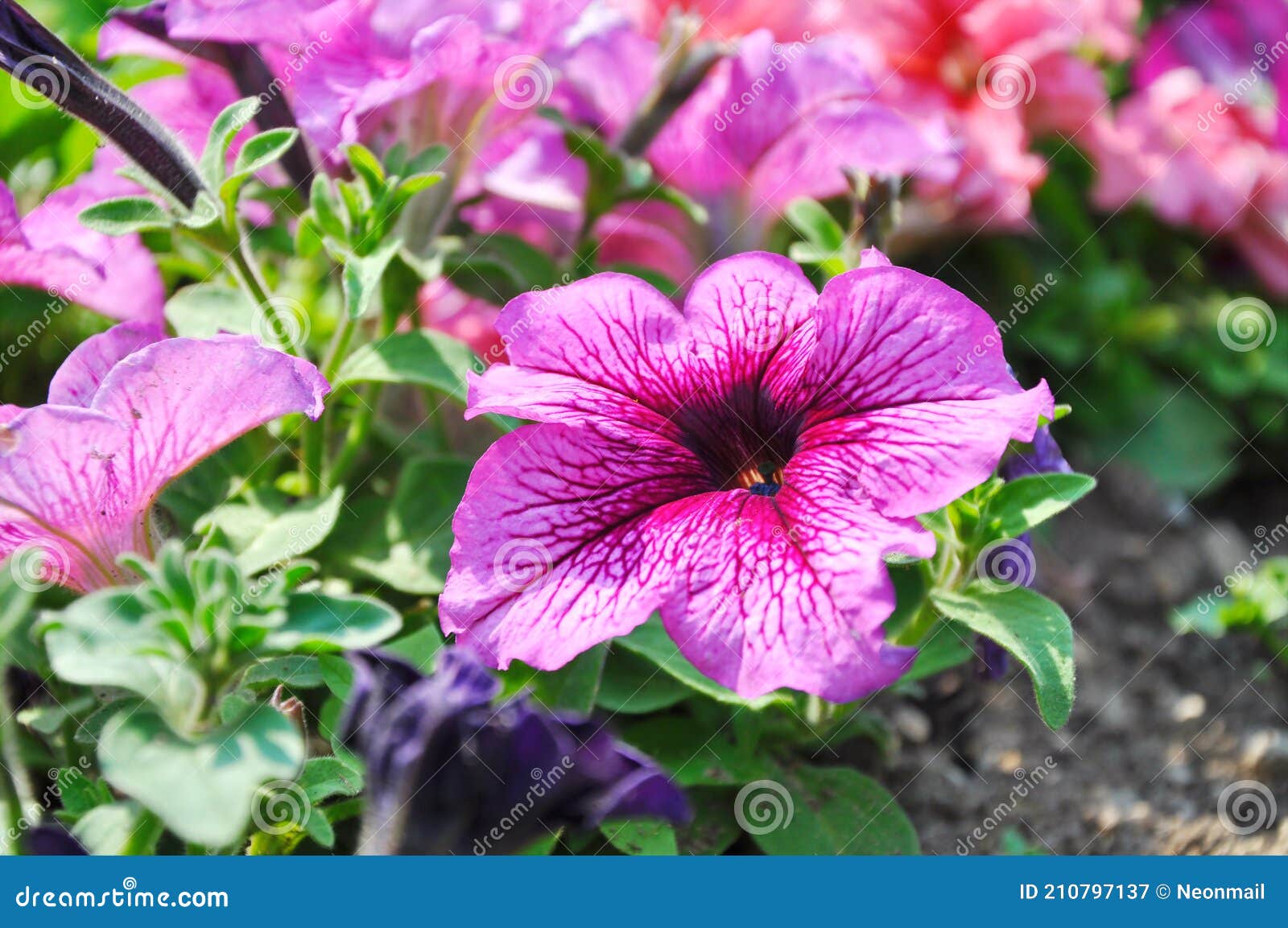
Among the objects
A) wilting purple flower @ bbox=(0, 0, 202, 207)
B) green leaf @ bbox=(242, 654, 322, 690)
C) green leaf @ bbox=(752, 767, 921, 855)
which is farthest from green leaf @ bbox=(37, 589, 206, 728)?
green leaf @ bbox=(752, 767, 921, 855)

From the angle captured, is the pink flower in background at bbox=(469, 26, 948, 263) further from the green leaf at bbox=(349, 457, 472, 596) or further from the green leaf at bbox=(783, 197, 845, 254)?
the green leaf at bbox=(349, 457, 472, 596)

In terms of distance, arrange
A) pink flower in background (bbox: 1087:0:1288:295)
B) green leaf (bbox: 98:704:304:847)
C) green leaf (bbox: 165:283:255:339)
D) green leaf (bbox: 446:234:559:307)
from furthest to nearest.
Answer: pink flower in background (bbox: 1087:0:1288:295) < green leaf (bbox: 446:234:559:307) < green leaf (bbox: 165:283:255:339) < green leaf (bbox: 98:704:304:847)

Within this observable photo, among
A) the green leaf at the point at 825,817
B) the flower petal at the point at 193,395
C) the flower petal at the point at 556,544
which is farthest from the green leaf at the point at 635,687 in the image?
the flower petal at the point at 193,395

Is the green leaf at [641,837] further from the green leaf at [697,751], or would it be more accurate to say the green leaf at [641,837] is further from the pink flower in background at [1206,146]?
the pink flower in background at [1206,146]

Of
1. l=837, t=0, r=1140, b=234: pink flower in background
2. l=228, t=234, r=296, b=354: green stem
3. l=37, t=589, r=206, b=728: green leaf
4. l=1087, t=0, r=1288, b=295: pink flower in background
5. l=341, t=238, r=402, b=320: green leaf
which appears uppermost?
l=1087, t=0, r=1288, b=295: pink flower in background

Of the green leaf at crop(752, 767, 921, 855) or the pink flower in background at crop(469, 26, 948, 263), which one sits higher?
the pink flower in background at crop(469, 26, 948, 263)

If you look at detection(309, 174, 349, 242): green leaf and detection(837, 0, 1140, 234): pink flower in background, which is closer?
detection(309, 174, 349, 242): green leaf
